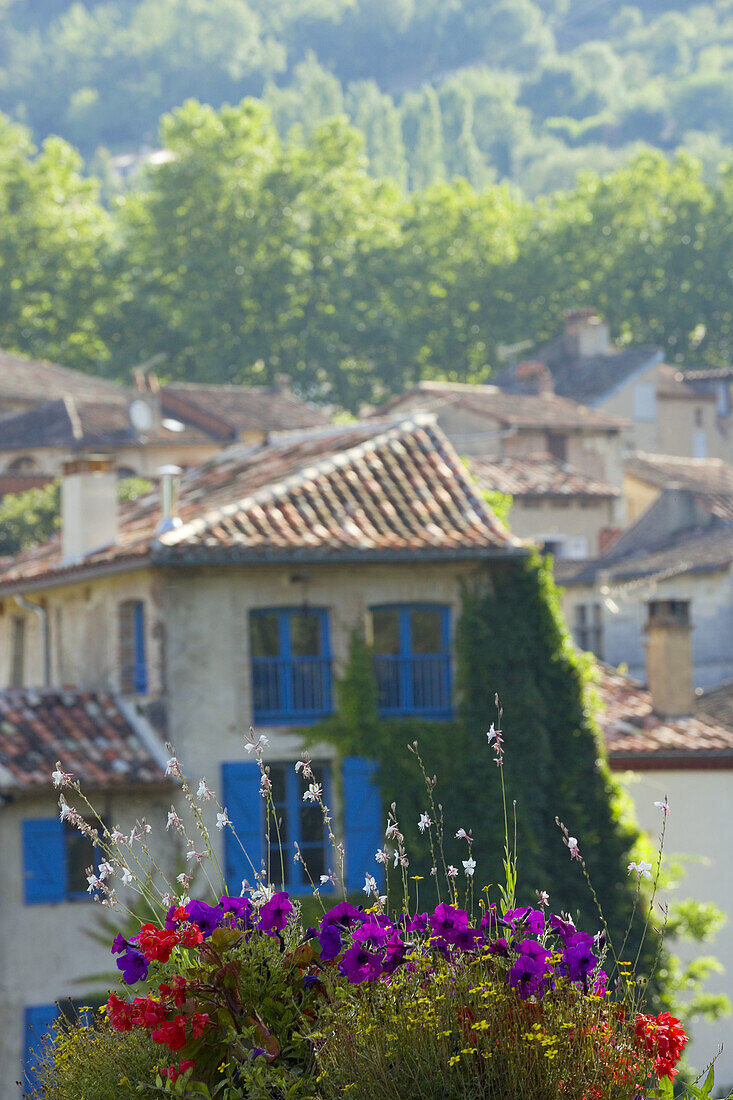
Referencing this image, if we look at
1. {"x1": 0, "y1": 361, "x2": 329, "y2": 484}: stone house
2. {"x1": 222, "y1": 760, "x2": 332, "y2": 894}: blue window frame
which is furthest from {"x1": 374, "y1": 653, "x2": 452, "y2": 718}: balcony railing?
{"x1": 0, "y1": 361, "x2": 329, "y2": 484}: stone house

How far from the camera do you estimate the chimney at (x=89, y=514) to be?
2783 cm

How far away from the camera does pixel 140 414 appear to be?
5950 cm

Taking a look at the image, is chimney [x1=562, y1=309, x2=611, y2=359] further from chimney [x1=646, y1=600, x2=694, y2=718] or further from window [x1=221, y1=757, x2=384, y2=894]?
window [x1=221, y1=757, x2=384, y2=894]

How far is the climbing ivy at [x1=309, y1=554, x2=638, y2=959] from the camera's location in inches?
990

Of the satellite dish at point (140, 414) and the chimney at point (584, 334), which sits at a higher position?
the chimney at point (584, 334)

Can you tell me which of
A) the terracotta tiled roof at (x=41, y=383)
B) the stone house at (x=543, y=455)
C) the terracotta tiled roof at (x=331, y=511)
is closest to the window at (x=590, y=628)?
the stone house at (x=543, y=455)

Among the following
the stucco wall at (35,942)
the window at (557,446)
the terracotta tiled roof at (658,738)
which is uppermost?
the window at (557,446)

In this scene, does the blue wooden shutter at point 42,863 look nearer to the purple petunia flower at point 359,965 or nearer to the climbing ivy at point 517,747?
the climbing ivy at point 517,747

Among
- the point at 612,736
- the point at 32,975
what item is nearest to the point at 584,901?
the point at 612,736

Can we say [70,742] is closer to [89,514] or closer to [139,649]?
[139,649]

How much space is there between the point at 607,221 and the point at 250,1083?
8827cm

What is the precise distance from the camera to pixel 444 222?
297ft

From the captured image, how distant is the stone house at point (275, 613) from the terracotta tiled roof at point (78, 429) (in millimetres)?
29492

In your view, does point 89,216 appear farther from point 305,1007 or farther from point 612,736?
point 305,1007
